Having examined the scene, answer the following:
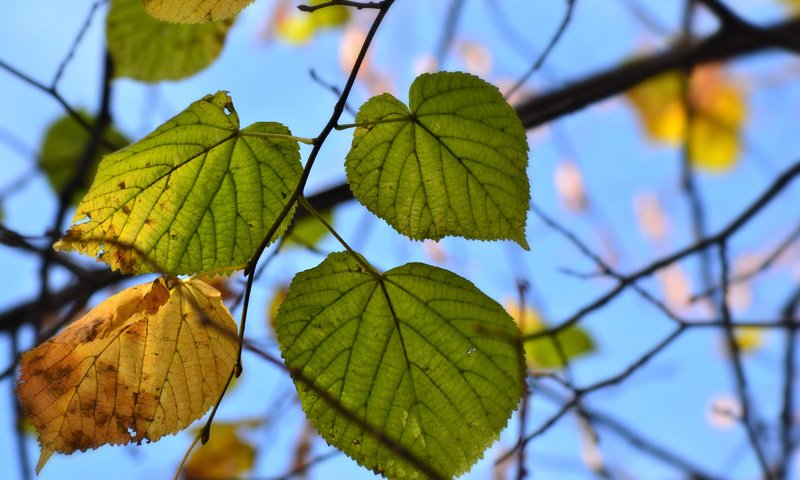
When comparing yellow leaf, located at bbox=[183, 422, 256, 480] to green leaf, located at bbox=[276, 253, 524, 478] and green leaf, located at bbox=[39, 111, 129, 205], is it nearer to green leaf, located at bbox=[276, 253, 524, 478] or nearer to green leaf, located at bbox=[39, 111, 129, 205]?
green leaf, located at bbox=[39, 111, 129, 205]

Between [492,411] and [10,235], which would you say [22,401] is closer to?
[10,235]

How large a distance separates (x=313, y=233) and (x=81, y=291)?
1.63 ft

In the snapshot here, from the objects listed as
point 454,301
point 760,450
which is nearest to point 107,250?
point 454,301

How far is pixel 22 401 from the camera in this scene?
0.76m

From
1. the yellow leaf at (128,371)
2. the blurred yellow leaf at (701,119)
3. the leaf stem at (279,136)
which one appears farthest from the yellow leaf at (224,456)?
the blurred yellow leaf at (701,119)

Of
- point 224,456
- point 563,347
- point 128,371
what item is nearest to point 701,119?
point 563,347

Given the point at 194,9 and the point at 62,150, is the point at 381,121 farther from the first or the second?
the point at 62,150

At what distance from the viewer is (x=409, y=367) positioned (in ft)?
2.50

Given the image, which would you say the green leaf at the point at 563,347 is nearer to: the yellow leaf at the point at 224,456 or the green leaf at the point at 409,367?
the yellow leaf at the point at 224,456

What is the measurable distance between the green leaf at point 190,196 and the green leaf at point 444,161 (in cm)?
8

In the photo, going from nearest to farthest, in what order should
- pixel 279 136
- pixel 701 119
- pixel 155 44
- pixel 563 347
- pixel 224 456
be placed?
pixel 279 136, pixel 155 44, pixel 224 456, pixel 563 347, pixel 701 119

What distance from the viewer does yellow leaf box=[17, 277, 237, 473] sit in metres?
0.76

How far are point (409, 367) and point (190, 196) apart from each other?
277 mm

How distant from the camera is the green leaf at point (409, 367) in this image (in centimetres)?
74
